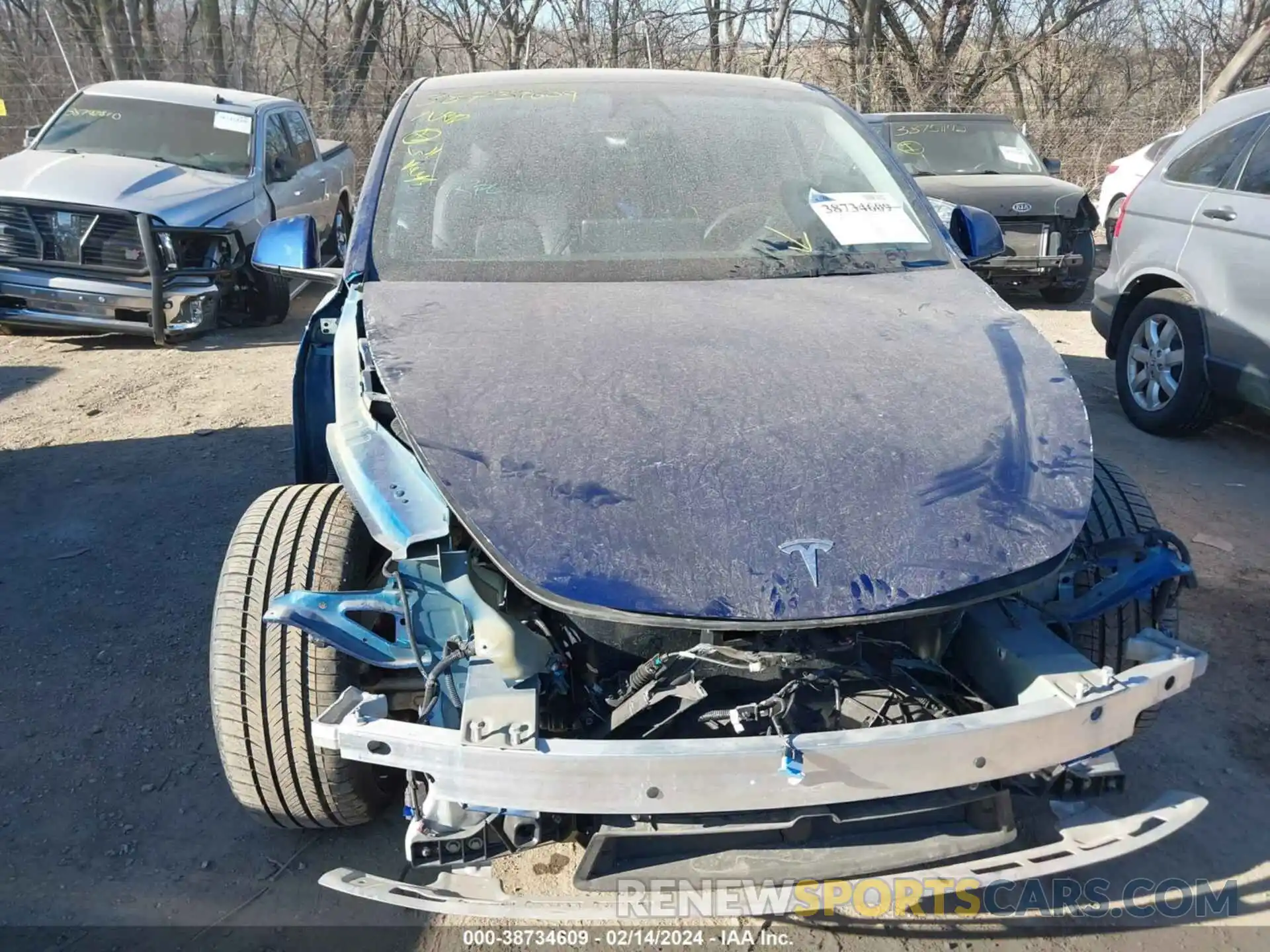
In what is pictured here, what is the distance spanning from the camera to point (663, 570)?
6.18ft

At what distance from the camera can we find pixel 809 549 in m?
1.92

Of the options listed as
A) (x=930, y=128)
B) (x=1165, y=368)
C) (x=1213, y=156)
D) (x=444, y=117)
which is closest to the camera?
(x=444, y=117)

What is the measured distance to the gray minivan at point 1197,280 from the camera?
188 inches

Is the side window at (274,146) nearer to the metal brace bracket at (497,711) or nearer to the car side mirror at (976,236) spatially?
the car side mirror at (976,236)

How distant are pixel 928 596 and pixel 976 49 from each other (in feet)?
52.0

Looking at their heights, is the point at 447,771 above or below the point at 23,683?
above

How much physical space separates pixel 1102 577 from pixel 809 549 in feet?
3.12

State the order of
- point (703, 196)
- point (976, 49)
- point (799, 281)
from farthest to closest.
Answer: point (976, 49) < point (703, 196) < point (799, 281)

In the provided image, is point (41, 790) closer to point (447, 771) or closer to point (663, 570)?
point (447, 771)

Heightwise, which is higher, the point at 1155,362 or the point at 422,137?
the point at 422,137

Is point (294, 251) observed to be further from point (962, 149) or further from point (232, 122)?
point (962, 149)

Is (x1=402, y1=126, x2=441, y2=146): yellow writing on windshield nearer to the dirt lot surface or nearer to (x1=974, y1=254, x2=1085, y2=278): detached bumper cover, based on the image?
the dirt lot surface

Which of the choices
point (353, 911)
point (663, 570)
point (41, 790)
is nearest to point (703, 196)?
point (663, 570)

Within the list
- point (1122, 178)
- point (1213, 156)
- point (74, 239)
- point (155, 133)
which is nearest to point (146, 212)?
point (74, 239)
